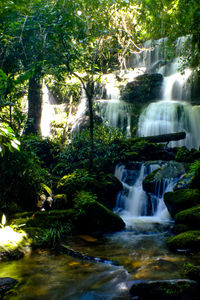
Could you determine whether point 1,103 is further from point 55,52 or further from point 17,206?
point 55,52

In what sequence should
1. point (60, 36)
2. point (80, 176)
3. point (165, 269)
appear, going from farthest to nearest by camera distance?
point (80, 176)
point (60, 36)
point (165, 269)

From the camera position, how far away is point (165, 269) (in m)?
4.01

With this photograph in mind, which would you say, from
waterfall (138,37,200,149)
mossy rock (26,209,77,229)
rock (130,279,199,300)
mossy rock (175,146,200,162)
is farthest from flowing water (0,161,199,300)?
waterfall (138,37,200,149)

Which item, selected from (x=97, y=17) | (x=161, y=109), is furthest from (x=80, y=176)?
(x=161, y=109)

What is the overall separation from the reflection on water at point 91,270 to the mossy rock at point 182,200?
6.10 ft

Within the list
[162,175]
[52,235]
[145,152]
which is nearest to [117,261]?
[52,235]

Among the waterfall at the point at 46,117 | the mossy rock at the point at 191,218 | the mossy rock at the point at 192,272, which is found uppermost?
the waterfall at the point at 46,117

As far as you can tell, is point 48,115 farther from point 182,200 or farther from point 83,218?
point 182,200

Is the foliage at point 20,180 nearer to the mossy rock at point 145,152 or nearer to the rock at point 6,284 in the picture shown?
the rock at point 6,284

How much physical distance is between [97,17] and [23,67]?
3907 mm

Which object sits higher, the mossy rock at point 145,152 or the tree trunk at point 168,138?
the tree trunk at point 168,138

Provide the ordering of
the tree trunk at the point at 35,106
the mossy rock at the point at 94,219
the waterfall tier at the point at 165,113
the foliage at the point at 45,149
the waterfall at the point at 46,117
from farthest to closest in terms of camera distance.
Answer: the waterfall at the point at 46,117
the waterfall tier at the point at 165,113
the tree trunk at the point at 35,106
the foliage at the point at 45,149
the mossy rock at the point at 94,219

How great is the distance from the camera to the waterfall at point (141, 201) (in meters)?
8.36

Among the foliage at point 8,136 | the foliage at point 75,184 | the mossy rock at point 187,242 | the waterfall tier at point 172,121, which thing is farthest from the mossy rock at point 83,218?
the waterfall tier at point 172,121
